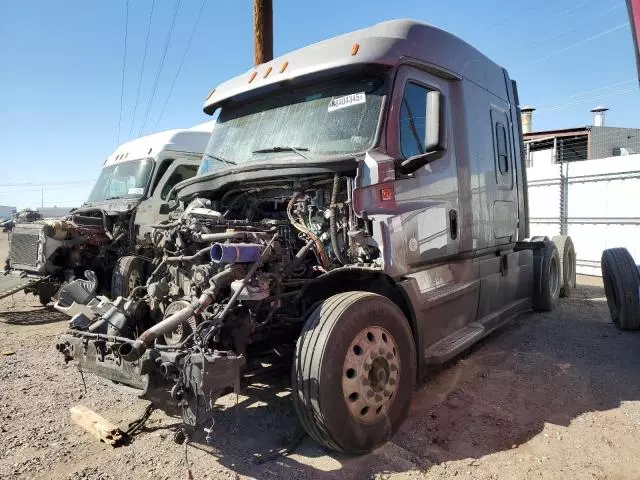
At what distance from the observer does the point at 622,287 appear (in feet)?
20.9

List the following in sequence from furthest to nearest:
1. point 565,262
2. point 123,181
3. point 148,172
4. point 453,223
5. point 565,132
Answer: point 565,132, point 123,181, point 148,172, point 565,262, point 453,223

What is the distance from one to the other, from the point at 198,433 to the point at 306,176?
2.10 m

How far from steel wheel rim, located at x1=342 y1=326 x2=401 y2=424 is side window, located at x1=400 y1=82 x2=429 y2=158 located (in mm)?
1511

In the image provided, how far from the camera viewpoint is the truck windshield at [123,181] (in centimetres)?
943

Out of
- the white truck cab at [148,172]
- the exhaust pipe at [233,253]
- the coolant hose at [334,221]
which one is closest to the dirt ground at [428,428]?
the exhaust pipe at [233,253]

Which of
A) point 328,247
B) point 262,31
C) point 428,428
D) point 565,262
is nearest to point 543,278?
point 565,262

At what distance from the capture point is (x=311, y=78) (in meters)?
4.11

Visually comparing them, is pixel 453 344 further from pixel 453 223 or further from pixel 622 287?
pixel 622 287

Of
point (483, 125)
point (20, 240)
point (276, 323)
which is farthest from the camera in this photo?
point (20, 240)

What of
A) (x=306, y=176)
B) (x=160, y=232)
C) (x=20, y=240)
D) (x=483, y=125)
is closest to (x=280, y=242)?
(x=306, y=176)

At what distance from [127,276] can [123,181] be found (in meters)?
2.90

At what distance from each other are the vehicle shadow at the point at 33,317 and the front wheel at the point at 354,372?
21.6 feet

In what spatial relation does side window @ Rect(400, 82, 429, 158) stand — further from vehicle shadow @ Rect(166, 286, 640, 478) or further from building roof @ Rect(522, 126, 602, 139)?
building roof @ Rect(522, 126, 602, 139)

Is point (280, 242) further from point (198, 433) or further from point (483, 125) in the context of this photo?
point (483, 125)
